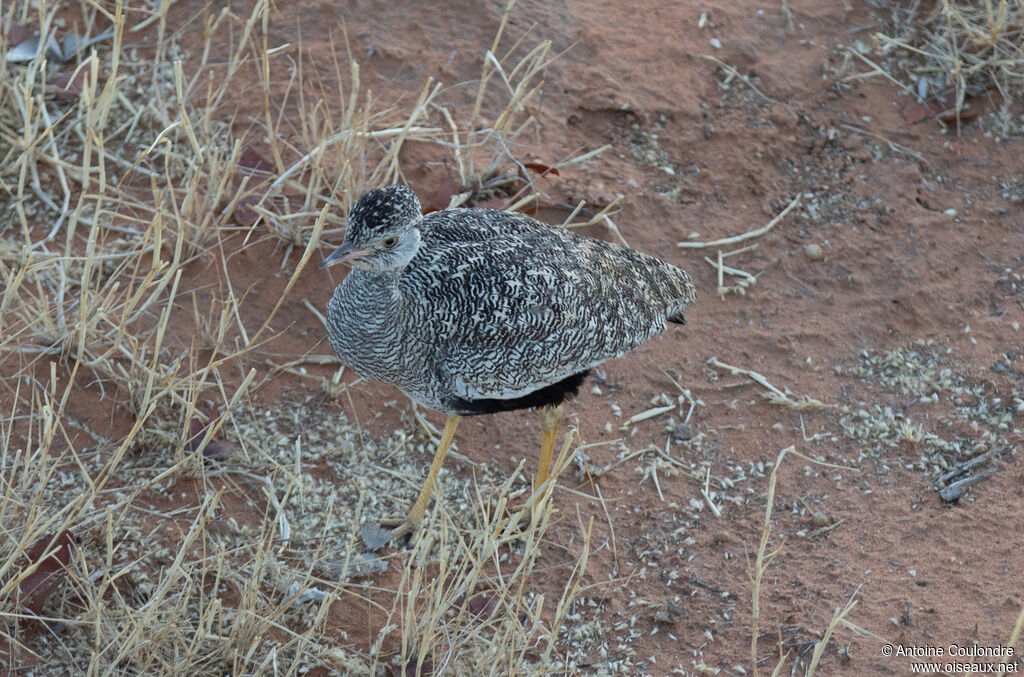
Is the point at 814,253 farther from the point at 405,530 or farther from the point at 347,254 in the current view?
the point at 347,254

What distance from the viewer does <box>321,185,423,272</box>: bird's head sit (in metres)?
3.56

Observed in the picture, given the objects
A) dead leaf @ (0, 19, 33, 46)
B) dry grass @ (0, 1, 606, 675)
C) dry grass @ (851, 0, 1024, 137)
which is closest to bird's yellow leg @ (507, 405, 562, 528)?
dry grass @ (0, 1, 606, 675)

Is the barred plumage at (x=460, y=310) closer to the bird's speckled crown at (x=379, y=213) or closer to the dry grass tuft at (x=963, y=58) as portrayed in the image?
the bird's speckled crown at (x=379, y=213)

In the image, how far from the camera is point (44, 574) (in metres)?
3.40

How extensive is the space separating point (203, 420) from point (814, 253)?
2993 millimetres

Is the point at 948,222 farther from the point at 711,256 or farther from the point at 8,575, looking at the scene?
the point at 8,575

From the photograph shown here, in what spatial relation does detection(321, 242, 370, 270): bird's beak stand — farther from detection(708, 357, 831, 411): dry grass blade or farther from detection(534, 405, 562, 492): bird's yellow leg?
detection(708, 357, 831, 411): dry grass blade

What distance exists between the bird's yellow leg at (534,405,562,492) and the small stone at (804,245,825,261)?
1758mm

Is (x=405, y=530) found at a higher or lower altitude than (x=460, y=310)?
lower

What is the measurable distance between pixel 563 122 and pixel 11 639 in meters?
3.56

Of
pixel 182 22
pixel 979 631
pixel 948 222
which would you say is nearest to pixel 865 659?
pixel 979 631

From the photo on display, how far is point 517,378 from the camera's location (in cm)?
377

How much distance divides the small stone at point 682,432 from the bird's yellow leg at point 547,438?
22.5 inches

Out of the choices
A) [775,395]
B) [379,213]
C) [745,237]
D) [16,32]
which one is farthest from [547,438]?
[16,32]
